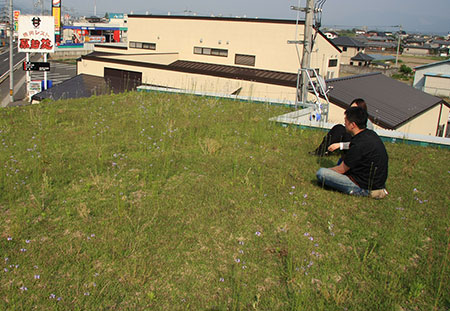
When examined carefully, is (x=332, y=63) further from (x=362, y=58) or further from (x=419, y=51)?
(x=419, y=51)

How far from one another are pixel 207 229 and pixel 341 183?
6.45 feet

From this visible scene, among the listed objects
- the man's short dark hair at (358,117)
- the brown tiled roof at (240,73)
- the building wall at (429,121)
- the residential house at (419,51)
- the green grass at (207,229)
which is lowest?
the building wall at (429,121)

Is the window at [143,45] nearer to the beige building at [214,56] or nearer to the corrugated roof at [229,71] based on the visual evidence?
the beige building at [214,56]

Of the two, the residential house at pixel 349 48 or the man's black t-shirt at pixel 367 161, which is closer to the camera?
the man's black t-shirt at pixel 367 161

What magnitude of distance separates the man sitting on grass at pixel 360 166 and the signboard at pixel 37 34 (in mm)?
28013

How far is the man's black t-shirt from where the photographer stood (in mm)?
4844

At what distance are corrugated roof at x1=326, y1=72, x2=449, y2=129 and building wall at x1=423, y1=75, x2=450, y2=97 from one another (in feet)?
89.3

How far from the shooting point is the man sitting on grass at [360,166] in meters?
4.86

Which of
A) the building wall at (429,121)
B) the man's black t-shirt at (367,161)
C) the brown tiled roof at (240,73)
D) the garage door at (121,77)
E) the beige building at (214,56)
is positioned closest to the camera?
the man's black t-shirt at (367,161)

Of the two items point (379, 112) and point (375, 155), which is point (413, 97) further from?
point (375, 155)

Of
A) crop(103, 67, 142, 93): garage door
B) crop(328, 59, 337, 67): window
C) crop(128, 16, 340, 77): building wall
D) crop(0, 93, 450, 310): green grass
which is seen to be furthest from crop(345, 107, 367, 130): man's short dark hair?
crop(328, 59, 337, 67): window

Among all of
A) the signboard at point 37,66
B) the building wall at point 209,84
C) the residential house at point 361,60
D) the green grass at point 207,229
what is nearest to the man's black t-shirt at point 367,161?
the green grass at point 207,229

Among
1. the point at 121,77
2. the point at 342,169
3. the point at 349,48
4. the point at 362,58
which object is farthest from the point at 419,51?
the point at 342,169

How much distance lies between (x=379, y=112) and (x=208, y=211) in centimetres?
1150
